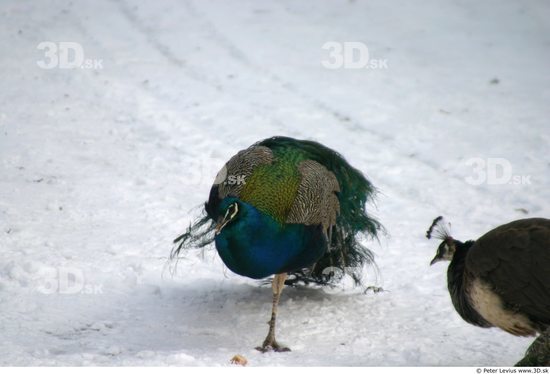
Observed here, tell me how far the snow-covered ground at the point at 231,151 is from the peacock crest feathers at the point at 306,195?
373 mm

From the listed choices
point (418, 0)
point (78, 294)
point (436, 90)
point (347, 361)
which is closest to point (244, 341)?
point (347, 361)

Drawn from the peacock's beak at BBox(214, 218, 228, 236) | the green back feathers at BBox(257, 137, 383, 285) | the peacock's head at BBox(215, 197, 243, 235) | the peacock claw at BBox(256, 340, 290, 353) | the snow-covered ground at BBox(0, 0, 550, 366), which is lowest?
the snow-covered ground at BBox(0, 0, 550, 366)

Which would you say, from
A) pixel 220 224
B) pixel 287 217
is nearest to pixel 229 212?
pixel 220 224

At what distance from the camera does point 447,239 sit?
5105mm

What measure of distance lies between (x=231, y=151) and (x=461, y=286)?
407cm

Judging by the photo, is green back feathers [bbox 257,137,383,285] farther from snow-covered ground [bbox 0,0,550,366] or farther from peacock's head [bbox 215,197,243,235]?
peacock's head [bbox 215,197,243,235]

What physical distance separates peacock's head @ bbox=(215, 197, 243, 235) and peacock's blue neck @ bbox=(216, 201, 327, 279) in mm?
13

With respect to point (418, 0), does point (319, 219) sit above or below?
above

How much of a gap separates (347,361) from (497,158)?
4102mm

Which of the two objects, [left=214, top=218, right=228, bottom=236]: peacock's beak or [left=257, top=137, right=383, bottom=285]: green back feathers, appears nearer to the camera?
[left=214, top=218, right=228, bottom=236]: peacock's beak

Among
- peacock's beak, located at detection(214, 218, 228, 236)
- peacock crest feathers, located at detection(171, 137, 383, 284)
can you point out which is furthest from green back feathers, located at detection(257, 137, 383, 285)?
peacock's beak, located at detection(214, 218, 228, 236)

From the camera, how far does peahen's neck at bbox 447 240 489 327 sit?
493 centimetres

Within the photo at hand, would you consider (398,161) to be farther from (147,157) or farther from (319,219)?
(319,219)

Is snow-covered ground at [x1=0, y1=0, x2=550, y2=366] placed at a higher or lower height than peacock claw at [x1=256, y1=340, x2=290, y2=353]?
lower
